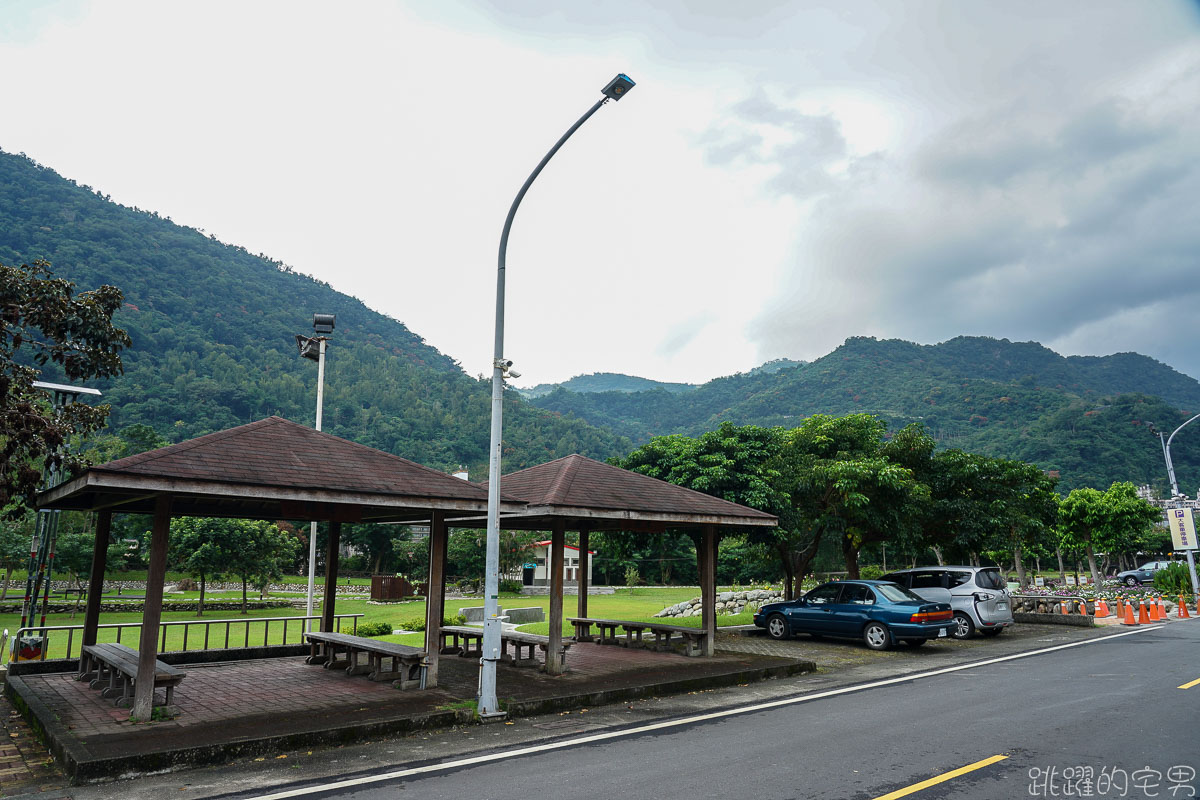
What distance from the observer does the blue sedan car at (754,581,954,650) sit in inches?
581

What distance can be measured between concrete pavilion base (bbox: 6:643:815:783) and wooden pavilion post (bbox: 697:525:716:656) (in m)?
0.76

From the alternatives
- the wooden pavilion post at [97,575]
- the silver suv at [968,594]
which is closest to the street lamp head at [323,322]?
the wooden pavilion post at [97,575]

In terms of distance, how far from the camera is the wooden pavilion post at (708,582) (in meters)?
13.4

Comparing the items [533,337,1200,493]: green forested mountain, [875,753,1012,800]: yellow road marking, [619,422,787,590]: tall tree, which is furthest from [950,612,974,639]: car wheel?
[533,337,1200,493]: green forested mountain

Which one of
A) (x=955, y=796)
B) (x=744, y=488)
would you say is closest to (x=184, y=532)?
(x=744, y=488)

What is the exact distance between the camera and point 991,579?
1756 centimetres

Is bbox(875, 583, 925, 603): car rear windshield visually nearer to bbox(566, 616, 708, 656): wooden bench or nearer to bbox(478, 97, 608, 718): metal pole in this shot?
bbox(566, 616, 708, 656): wooden bench

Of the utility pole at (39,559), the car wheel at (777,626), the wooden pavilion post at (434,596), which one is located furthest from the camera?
the car wheel at (777,626)

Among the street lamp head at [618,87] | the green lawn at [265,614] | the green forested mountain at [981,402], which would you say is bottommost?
the green lawn at [265,614]

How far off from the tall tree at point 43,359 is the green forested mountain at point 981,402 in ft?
271

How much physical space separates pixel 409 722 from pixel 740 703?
14.4ft

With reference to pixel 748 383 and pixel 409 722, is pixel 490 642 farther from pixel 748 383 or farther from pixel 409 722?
pixel 748 383

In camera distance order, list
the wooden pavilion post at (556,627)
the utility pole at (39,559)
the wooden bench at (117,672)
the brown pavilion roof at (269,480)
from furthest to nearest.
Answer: the utility pole at (39,559) < the wooden pavilion post at (556,627) < the wooden bench at (117,672) < the brown pavilion roof at (269,480)

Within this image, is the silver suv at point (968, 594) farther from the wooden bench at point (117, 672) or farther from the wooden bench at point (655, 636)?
the wooden bench at point (117, 672)
